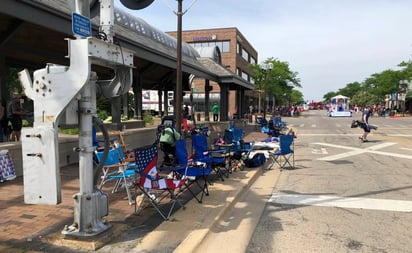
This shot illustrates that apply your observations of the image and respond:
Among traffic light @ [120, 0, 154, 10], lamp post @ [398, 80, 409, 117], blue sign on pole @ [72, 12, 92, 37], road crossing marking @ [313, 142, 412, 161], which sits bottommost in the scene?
road crossing marking @ [313, 142, 412, 161]

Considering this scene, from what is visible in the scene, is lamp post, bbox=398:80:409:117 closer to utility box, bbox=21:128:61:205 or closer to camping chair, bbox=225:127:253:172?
camping chair, bbox=225:127:253:172

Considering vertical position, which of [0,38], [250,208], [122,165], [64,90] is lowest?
[250,208]

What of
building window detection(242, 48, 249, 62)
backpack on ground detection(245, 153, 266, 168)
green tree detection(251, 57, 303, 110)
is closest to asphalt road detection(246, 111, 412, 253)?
backpack on ground detection(245, 153, 266, 168)

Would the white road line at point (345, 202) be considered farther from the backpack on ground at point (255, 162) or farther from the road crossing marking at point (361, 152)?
the road crossing marking at point (361, 152)

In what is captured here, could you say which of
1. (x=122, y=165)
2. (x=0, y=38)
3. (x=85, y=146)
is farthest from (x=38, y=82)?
(x=0, y=38)

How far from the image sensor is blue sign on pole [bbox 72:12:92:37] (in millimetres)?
4078

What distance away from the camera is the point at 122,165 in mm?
6445

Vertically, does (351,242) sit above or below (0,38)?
below

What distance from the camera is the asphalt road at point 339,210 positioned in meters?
4.77

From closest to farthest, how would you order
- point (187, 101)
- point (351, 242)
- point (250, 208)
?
point (351, 242) < point (250, 208) < point (187, 101)

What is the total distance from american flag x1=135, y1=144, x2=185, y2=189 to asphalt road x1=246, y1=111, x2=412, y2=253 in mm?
1449

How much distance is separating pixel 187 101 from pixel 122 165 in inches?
1930

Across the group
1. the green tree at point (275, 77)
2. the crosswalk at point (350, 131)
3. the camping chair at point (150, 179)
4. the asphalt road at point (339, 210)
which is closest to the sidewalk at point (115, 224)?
the camping chair at point (150, 179)

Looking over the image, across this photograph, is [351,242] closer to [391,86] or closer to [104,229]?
[104,229]
